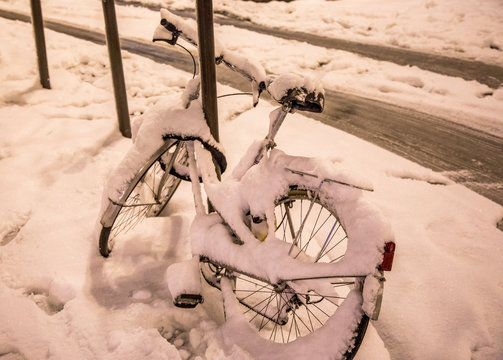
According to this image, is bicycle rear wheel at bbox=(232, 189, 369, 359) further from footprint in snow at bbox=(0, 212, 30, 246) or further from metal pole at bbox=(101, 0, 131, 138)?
metal pole at bbox=(101, 0, 131, 138)

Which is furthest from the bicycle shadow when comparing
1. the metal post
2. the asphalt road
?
the metal post

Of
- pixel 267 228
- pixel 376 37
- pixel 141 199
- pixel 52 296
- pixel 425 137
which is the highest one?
pixel 376 37

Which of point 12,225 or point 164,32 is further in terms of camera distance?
point 12,225

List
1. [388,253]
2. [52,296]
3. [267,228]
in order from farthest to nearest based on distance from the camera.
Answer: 1. [52,296]
2. [267,228]
3. [388,253]

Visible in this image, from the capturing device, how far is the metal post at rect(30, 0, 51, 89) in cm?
450

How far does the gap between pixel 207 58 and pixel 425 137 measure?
3346 mm

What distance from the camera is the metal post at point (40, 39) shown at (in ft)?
14.8

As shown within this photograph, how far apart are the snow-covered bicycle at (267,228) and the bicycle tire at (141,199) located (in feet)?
0.04

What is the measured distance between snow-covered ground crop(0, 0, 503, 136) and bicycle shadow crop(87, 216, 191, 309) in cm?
414

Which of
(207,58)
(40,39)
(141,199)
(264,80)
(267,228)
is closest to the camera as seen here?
(267,228)

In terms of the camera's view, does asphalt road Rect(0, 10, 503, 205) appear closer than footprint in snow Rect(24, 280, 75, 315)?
No

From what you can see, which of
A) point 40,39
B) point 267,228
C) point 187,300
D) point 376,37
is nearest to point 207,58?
point 267,228

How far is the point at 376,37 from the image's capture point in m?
8.79

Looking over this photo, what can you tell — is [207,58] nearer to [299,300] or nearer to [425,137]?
[299,300]
